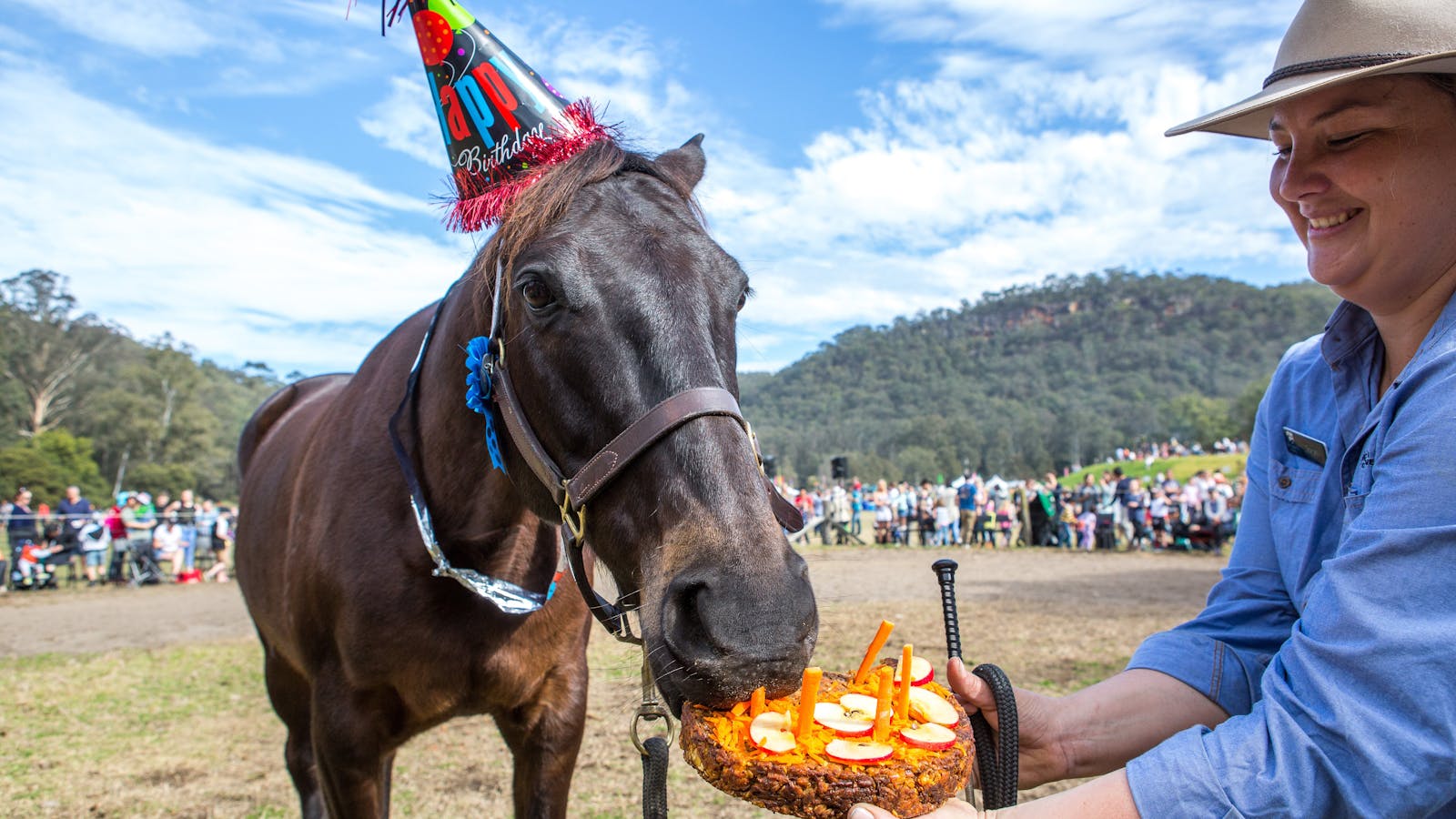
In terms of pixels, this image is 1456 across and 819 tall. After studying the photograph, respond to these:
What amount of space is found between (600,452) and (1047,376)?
153 m

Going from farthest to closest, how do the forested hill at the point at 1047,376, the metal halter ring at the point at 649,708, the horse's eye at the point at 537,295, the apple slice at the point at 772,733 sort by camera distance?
the forested hill at the point at 1047,376 < the horse's eye at the point at 537,295 < the metal halter ring at the point at 649,708 < the apple slice at the point at 772,733

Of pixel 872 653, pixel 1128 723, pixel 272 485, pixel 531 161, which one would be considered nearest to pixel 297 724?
pixel 272 485

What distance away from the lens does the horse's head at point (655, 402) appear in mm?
1551

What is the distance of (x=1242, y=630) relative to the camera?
2.02 metres

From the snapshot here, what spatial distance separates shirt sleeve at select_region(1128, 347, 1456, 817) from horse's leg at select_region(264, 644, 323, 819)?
4137 mm

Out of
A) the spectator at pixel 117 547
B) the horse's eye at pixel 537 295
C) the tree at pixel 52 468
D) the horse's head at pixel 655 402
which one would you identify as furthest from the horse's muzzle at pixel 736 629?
Result: the tree at pixel 52 468

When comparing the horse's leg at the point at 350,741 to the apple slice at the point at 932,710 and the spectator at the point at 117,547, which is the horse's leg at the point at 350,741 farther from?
the spectator at the point at 117,547

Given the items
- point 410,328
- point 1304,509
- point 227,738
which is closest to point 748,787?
point 1304,509

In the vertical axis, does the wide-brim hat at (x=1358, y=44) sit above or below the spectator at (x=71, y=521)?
above

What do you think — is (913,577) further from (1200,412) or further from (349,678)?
(1200,412)

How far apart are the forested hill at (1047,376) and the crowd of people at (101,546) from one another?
3228 centimetres

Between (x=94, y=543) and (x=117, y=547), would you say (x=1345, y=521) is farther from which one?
(x=94, y=543)

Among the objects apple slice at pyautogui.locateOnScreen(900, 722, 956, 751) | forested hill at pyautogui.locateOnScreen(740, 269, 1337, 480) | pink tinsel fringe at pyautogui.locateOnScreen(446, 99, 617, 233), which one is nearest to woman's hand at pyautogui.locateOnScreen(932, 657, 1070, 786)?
apple slice at pyautogui.locateOnScreen(900, 722, 956, 751)

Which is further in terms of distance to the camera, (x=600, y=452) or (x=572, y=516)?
(x=572, y=516)
